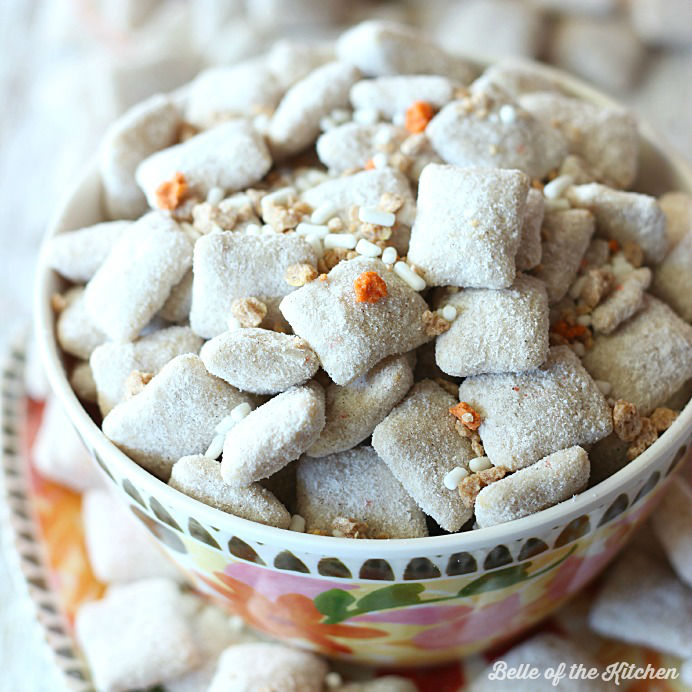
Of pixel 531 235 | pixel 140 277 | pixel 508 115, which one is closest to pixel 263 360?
pixel 140 277

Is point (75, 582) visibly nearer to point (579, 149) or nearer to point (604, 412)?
point (604, 412)

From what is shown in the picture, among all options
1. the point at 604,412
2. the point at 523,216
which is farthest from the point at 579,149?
the point at 604,412

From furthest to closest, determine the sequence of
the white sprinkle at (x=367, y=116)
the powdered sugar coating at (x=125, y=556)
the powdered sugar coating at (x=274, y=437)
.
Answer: the powdered sugar coating at (x=125, y=556)
the white sprinkle at (x=367, y=116)
the powdered sugar coating at (x=274, y=437)

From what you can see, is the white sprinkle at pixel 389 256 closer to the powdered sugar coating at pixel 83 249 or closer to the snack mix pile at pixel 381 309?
the snack mix pile at pixel 381 309

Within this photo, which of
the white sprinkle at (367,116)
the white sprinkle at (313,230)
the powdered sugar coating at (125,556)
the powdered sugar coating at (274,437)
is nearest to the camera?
the powdered sugar coating at (274,437)

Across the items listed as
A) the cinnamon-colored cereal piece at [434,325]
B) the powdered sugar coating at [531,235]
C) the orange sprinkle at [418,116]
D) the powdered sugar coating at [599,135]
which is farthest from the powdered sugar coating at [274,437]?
the powdered sugar coating at [599,135]
